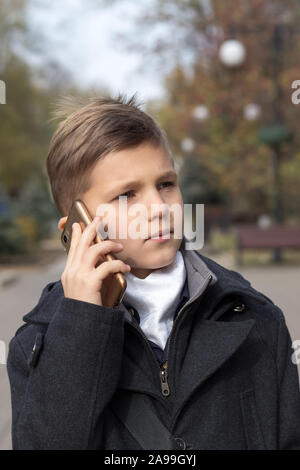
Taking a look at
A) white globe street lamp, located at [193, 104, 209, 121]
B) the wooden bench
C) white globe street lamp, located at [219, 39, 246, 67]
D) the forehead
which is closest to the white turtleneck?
the forehead

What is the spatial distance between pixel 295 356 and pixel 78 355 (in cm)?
62

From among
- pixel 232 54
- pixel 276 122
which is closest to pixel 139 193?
pixel 232 54

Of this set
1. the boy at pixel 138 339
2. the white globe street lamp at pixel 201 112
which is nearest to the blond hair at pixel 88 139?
the boy at pixel 138 339

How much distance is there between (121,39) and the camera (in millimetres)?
20797

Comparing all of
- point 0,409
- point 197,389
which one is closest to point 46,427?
point 197,389

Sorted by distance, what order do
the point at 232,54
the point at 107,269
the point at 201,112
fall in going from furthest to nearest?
the point at 201,112 < the point at 232,54 < the point at 107,269

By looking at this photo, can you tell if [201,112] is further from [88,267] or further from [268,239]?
[88,267]

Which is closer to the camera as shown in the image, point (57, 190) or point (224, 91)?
point (57, 190)

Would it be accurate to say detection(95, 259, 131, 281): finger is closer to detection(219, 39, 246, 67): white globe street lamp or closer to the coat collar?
the coat collar

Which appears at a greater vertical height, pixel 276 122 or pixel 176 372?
pixel 276 122

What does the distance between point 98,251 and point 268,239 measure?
1383 cm

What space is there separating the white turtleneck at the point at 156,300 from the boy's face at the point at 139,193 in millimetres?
41

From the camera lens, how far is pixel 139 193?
4.83ft

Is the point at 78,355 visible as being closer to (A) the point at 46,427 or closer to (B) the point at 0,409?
(A) the point at 46,427
